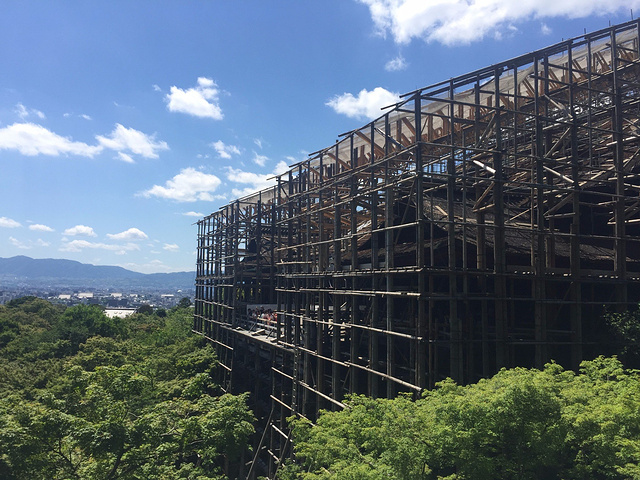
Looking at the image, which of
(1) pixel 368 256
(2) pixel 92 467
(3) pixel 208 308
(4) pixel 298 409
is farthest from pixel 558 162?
(3) pixel 208 308

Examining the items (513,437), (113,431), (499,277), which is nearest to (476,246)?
(499,277)

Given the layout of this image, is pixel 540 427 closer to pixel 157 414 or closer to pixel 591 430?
pixel 591 430

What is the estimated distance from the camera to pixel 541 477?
8.68 metres

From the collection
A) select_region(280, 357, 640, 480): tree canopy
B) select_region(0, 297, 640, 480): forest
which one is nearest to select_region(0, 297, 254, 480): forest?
select_region(0, 297, 640, 480): forest

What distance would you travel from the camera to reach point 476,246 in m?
17.2

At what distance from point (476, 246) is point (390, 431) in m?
9.26

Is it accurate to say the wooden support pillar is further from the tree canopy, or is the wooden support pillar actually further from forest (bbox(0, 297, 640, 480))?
the tree canopy

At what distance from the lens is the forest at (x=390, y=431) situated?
8688mm

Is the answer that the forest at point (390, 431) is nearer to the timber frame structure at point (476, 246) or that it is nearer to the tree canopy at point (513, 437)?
the tree canopy at point (513, 437)

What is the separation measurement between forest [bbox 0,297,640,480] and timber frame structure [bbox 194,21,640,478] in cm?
201

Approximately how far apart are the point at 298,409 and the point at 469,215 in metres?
11.9

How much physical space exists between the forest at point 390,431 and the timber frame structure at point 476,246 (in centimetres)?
201

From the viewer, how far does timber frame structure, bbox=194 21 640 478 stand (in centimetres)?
1548

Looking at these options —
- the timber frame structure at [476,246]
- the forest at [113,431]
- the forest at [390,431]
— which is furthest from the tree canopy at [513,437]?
the forest at [113,431]
